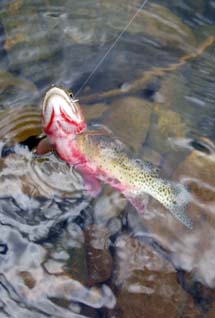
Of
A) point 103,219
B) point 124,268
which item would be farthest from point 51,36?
point 124,268

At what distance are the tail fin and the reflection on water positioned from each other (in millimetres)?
81

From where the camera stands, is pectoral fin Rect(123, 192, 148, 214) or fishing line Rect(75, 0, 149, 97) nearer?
pectoral fin Rect(123, 192, 148, 214)

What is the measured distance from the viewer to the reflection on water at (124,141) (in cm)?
425

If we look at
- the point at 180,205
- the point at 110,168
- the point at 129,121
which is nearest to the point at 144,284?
the point at 180,205

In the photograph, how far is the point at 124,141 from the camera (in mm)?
5102

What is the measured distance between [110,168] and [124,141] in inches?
19.2

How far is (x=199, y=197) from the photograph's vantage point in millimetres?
4750

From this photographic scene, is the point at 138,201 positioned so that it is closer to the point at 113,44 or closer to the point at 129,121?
the point at 129,121

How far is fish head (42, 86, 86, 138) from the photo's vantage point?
13.6 ft

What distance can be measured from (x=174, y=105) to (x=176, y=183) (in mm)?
1022

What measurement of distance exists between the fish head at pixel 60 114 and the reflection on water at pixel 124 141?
395 millimetres

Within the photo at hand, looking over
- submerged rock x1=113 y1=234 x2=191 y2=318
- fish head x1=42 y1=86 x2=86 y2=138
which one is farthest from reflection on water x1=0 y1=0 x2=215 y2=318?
fish head x1=42 y1=86 x2=86 y2=138

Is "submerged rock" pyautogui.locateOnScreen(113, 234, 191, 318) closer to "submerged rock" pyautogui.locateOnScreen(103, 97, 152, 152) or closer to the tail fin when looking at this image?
the tail fin

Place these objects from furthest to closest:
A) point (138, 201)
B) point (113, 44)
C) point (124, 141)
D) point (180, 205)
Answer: point (113, 44) → point (124, 141) → point (138, 201) → point (180, 205)
